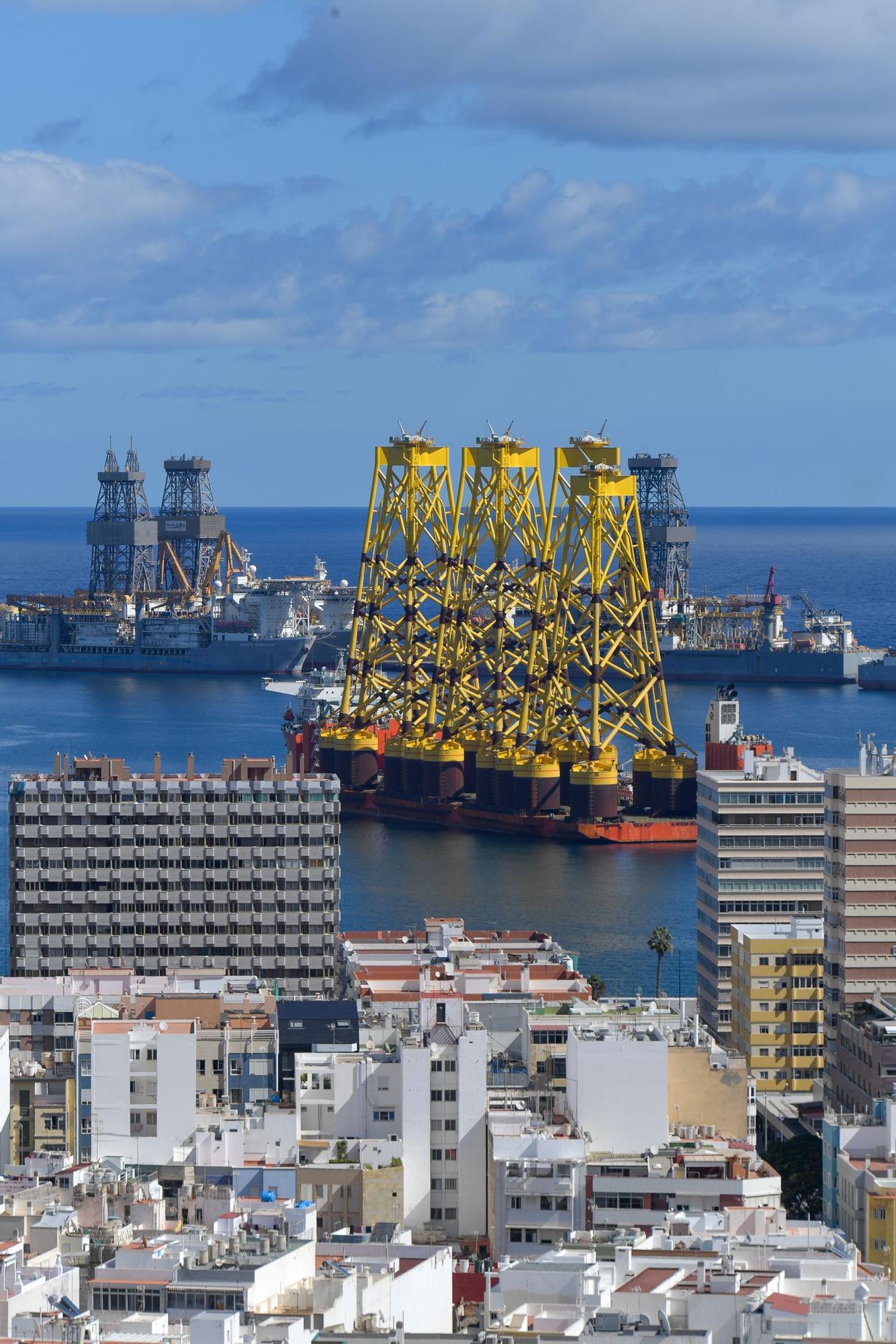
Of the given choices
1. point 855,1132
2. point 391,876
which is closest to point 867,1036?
point 855,1132

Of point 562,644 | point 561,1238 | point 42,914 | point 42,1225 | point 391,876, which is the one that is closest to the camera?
point 42,1225

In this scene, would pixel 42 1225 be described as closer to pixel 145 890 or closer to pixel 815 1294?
pixel 815 1294

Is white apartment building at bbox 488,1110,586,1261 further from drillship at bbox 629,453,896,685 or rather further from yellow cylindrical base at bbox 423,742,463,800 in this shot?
drillship at bbox 629,453,896,685

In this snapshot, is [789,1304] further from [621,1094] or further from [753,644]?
[753,644]

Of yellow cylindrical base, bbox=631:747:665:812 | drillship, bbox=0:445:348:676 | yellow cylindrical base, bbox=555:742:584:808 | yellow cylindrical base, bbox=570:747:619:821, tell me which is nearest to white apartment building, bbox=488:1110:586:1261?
yellow cylindrical base, bbox=570:747:619:821

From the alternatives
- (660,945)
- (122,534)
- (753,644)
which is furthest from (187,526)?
(660,945)
